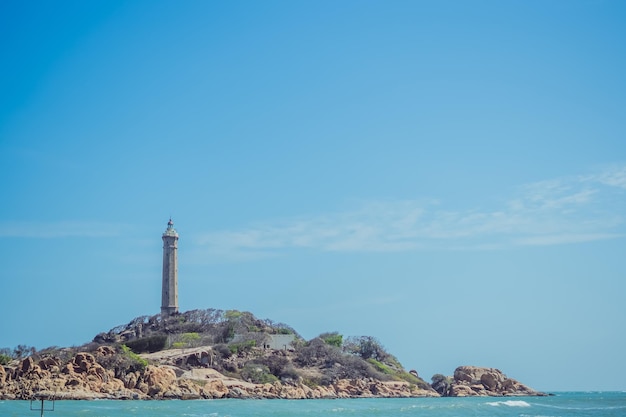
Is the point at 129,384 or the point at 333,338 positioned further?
the point at 333,338

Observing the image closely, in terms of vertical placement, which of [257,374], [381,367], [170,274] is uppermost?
[170,274]

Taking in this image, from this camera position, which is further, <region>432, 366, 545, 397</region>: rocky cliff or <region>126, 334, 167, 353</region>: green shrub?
<region>432, 366, 545, 397</region>: rocky cliff

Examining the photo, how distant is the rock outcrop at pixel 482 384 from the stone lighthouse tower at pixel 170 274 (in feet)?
91.2

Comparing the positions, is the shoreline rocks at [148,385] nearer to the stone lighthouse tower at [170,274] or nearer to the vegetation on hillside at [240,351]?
the vegetation on hillside at [240,351]

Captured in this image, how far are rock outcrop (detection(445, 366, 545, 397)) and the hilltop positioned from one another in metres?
0.09

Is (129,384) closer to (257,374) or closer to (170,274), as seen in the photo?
(257,374)

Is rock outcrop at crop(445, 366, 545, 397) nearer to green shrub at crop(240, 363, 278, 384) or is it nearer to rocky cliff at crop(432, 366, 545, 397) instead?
rocky cliff at crop(432, 366, 545, 397)

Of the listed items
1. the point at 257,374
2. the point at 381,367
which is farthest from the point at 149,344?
the point at 381,367

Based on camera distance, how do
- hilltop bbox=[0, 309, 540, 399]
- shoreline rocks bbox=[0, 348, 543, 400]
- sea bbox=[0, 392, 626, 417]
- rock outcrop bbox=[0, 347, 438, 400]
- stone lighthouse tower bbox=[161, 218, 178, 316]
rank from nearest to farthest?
sea bbox=[0, 392, 626, 417] < rock outcrop bbox=[0, 347, 438, 400] < shoreline rocks bbox=[0, 348, 543, 400] < hilltop bbox=[0, 309, 540, 399] < stone lighthouse tower bbox=[161, 218, 178, 316]

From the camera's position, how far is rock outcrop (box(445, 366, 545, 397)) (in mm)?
73062

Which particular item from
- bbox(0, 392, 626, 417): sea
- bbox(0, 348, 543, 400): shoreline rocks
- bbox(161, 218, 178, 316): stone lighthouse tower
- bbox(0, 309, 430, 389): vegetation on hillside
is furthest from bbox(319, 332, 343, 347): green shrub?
bbox(0, 392, 626, 417): sea

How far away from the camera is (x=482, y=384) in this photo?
75.1m

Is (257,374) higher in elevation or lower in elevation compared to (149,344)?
lower

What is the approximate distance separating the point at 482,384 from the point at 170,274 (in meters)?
31.5
